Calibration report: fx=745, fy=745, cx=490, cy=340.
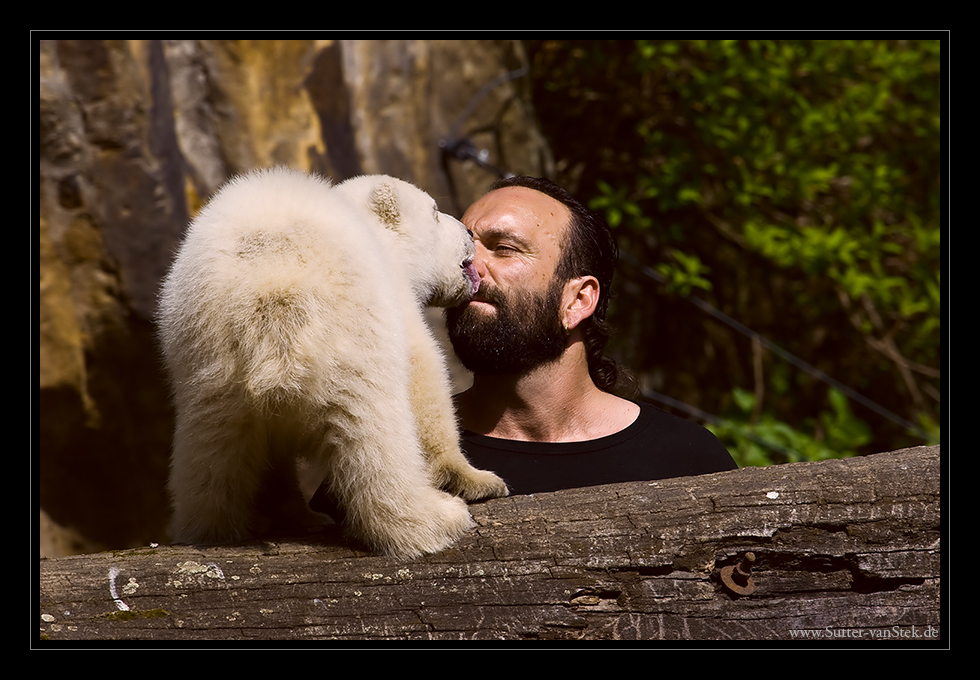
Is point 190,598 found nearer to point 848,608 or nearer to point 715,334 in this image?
point 848,608

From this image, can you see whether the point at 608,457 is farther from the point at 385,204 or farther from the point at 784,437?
the point at 784,437

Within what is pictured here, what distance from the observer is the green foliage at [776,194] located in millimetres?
5672

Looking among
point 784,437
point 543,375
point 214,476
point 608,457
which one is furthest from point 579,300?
point 784,437

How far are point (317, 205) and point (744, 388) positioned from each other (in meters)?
5.67

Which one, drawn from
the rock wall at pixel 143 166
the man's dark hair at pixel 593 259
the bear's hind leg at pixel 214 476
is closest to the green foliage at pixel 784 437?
the man's dark hair at pixel 593 259

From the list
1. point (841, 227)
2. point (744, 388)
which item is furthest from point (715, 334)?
point (841, 227)

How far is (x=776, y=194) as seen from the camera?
5.86 meters

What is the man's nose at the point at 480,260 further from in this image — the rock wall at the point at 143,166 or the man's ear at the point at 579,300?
the rock wall at the point at 143,166

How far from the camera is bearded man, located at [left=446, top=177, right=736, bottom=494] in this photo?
275 cm

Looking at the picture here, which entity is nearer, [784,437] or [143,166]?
[143,166]

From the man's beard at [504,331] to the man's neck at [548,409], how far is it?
0.11 meters

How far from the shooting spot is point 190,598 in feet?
5.82

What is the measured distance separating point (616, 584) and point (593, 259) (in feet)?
5.77

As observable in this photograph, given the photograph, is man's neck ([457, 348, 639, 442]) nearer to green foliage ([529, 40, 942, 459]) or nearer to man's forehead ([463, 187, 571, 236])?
man's forehead ([463, 187, 571, 236])
